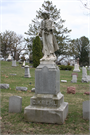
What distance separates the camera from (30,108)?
530 centimetres

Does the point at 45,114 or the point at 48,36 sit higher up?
the point at 48,36

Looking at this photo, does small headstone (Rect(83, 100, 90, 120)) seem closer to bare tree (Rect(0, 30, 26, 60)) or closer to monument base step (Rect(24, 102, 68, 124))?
monument base step (Rect(24, 102, 68, 124))

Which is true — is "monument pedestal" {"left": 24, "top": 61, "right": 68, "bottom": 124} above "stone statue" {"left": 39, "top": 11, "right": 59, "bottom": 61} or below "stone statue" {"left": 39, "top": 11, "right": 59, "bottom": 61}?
below

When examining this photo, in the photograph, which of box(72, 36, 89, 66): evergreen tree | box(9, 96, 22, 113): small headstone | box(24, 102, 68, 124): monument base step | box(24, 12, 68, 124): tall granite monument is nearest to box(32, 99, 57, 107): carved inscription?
box(24, 12, 68, 124): tall granite monument

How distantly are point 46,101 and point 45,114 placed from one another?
430 mm

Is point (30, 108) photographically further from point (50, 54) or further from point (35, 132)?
point (50, 54)

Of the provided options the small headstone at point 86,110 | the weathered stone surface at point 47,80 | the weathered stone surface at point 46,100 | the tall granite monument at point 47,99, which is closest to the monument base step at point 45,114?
the tall granite monument at point 47,99

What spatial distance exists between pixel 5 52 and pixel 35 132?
124 feet

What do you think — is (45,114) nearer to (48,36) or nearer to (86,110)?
(86,110)

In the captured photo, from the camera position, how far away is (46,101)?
5340 mm

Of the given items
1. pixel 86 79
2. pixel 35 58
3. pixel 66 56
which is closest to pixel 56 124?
pixel 86 79

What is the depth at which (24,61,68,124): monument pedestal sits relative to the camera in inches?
200

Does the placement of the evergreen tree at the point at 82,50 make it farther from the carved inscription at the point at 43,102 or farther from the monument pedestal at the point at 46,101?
the carved inscription at the point at 43,102

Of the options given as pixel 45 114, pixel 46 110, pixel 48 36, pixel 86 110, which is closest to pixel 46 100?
pixel 46 110
